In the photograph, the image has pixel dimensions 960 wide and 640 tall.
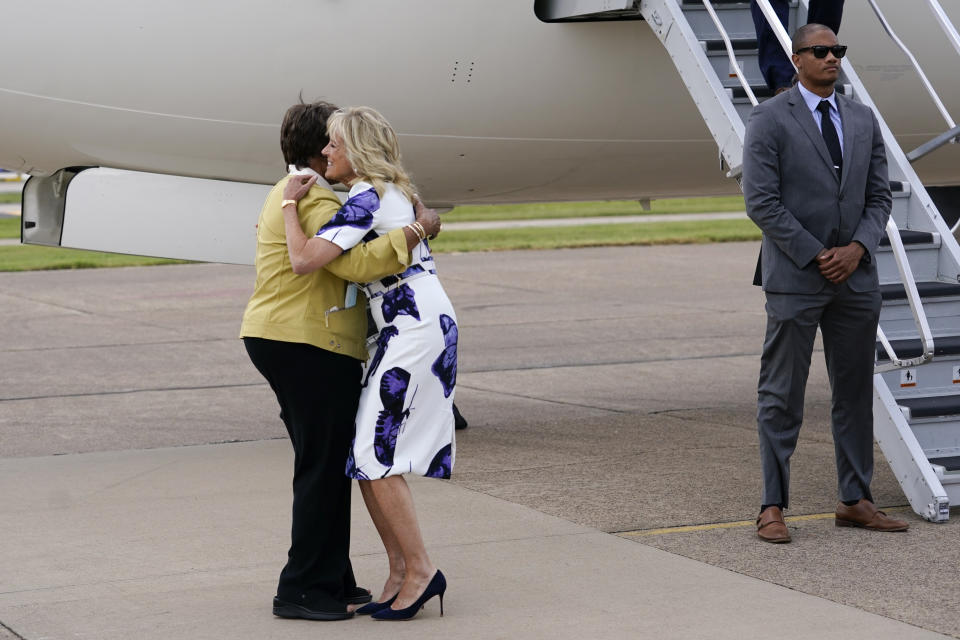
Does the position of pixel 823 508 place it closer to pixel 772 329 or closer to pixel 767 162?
pixel 772 329

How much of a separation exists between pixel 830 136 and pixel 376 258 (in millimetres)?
2103

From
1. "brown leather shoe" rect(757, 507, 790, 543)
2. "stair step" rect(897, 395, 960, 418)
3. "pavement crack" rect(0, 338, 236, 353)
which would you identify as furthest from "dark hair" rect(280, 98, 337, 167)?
"pavement crack" rect(0, 338, 236, 353)

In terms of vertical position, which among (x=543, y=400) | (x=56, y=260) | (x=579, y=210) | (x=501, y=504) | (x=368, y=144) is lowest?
(x=579, y=210)

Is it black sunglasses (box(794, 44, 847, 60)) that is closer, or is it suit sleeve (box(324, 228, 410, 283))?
suit sleeve (box(324, 228, 410, 283))

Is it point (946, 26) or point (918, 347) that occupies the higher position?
point (946, 26)

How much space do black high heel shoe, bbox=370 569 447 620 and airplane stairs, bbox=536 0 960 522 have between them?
2.23 m

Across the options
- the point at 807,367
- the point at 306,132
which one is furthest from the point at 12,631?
the point at 807,367

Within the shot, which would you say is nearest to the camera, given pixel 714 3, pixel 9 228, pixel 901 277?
pixel 901 277

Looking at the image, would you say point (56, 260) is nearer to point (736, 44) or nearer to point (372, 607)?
point (736, 44)

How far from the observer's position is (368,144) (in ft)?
15.4

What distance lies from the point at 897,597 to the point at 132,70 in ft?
12.8

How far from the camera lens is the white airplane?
6398mm

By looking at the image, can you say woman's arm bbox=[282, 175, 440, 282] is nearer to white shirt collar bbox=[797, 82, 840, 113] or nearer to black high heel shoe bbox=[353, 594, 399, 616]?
black high heel shoe bbox=[353, 594, 399, 616]

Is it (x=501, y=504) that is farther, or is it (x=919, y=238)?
(x=501, y=504)
